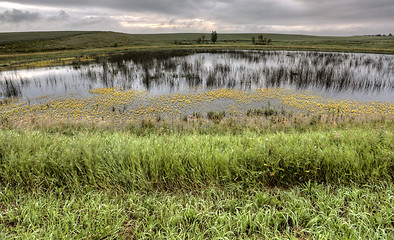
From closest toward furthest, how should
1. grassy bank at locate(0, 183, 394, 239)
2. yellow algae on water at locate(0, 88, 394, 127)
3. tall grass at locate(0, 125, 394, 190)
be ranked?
grassy bank at locate(0, 183, 394, 239) → tall grass at locate(0, 125, 394, 190) → yellow algae on water at locate(0, 88, 394, 127)

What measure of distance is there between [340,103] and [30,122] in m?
17.4

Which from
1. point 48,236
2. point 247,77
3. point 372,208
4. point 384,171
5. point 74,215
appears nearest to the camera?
point 48,236

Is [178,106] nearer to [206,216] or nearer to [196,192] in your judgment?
[196,192]

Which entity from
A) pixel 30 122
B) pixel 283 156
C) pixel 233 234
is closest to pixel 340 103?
pixel 283 156

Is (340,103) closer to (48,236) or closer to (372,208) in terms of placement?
(372,208)

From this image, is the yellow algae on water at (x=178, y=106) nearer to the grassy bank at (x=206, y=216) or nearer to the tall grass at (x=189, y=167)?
the tall grass at (x=189, y=167)

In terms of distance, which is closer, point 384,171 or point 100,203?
point 100,203

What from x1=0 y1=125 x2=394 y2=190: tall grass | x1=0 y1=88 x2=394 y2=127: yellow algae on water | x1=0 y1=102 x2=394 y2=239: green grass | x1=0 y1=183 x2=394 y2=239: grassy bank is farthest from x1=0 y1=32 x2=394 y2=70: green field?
x1=0 y1=183 x2=394 y2=239: grassy bank

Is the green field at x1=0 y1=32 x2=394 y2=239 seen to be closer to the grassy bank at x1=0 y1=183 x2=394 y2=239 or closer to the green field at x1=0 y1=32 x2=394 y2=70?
the grassy bank at x1=0 y1=183 x2=394 y2=239

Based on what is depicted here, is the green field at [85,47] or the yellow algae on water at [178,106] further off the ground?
the green field at [85,47]

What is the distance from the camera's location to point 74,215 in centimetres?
266

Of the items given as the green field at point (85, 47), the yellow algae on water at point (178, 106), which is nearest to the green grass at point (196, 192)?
the yellow algae on water at point (178, 106)

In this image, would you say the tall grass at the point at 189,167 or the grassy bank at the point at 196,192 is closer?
the grassy bank at the point at 196,192

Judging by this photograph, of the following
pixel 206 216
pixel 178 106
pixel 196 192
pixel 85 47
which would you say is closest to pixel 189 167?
pixel 196 192
